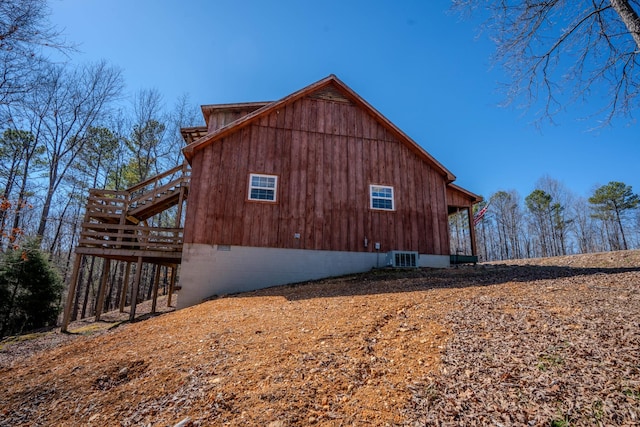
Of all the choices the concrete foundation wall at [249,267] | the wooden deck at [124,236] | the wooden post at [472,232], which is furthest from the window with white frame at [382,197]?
the wooden deck at [124,236]

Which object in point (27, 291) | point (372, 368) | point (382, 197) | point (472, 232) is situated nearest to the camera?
point (372, 368)

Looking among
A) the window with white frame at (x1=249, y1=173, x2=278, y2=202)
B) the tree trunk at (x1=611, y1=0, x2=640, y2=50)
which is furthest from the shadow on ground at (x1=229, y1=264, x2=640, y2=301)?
the tree trunk at (x1=611, y1=0, x2=640, y2=50)

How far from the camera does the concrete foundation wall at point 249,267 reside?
10562mm

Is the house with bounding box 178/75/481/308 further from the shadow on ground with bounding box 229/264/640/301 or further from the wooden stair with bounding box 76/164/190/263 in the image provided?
the shadow on ground with bounding box 229/264/640/301

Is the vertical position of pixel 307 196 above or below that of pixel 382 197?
below

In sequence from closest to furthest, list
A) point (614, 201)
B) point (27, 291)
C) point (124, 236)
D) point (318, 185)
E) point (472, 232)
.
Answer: point (124, 236) < point (318, 185) < point (472, 232) < point (27, 291) < point (614, 201)

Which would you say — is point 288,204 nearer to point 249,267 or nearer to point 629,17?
point 249,267

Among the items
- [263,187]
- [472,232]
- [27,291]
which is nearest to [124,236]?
[263,187]

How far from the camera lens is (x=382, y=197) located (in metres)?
12.8

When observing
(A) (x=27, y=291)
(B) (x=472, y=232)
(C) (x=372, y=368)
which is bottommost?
(A) (x=27, y=291)

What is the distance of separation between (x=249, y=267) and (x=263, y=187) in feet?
9.87

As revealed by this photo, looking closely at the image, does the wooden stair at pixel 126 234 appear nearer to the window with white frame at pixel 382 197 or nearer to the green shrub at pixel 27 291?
the green shrub at pixel 27 291

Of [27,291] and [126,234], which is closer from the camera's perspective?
[126,234]

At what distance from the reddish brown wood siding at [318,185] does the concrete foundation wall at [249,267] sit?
298mm
